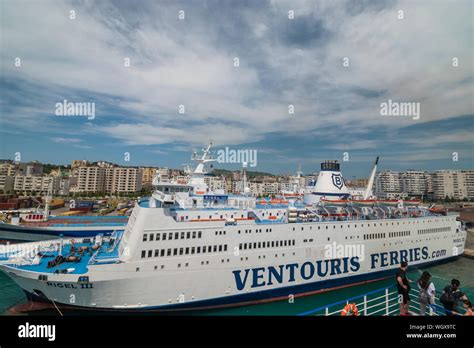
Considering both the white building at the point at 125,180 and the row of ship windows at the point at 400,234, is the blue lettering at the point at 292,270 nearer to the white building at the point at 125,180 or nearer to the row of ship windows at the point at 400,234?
the row of ship windows at the point at 400,234

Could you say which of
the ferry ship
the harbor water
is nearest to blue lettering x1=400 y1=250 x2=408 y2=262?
the ferry ship

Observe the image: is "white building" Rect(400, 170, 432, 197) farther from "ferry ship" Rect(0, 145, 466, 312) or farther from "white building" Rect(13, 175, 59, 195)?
"white building" Rect(13, 175, 59, 195)

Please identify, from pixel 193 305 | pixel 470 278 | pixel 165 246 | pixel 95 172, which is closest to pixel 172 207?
pixel 165 246

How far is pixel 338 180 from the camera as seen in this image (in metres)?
16.1

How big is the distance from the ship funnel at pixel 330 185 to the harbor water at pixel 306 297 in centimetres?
570

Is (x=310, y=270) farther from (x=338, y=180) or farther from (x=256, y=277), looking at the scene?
(x=338, y=180)

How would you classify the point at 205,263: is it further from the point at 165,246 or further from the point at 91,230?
the point at 91,230

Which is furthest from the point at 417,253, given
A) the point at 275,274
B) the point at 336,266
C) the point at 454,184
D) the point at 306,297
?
the point at 454,184

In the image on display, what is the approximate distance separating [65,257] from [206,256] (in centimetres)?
597

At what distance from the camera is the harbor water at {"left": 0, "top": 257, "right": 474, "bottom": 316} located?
9.22 meters

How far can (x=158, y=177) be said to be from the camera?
35.1 ft

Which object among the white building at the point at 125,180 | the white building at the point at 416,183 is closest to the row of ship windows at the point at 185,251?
the white building at the point at 125,180

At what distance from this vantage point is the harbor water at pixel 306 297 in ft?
30.2

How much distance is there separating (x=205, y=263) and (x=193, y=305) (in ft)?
5.26
